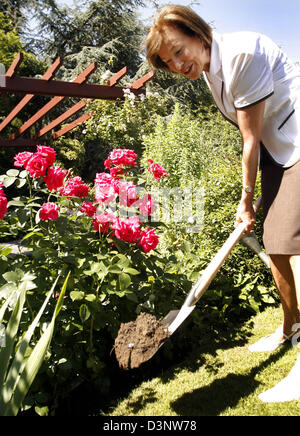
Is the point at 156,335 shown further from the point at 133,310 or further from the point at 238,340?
the point at 238,340

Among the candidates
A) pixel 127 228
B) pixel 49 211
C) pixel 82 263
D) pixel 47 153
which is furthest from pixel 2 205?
pixel 127 228

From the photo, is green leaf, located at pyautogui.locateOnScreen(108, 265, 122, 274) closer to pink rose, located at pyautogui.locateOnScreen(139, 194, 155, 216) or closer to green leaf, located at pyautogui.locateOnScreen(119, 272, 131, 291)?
green leaf, located at pyautogui.locateOnScreen(119, 272, 131, 291)

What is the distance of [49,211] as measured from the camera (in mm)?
1813

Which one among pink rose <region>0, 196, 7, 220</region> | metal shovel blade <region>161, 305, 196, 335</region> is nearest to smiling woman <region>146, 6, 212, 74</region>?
pink rose <region>0, 196, 7, 220</region>

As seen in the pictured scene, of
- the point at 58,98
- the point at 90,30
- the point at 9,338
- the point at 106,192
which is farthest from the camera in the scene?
the point at 90,30

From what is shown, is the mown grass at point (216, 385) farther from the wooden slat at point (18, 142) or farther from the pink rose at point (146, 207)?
the wooden slat at point (18, 142)

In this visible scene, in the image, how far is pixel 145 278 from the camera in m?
2.15

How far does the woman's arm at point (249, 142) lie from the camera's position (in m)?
1.55

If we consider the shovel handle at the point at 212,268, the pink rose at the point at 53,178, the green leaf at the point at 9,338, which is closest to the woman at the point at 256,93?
the shovel handle at the point at 212,268

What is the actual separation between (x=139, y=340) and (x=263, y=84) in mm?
1175

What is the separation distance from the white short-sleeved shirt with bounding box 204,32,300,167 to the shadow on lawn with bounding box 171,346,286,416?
1.10 m

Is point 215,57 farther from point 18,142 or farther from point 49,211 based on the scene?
point 18,142

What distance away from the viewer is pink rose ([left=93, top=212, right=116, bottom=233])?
1924 millimetres

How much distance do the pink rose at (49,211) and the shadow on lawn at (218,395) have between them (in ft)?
3.46
